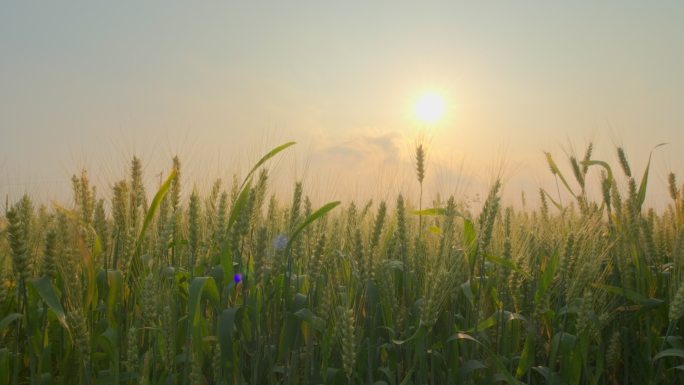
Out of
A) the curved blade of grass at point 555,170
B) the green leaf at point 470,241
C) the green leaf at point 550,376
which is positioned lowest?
the green leaf at point 550,376

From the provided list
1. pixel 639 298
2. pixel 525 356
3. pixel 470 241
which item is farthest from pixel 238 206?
pixel 639 298

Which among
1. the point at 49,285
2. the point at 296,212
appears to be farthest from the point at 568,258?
the point at 49,285

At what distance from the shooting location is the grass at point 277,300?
2.39 metres

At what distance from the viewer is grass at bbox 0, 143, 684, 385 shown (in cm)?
239

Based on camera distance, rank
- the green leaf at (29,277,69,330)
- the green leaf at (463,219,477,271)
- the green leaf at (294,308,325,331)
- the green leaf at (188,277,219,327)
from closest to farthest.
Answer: the green leaf at (29,277,69,330) < the green leaf at (188,277,219,327) < the green leaf at (294,308,325,331) < the green leaf at (463,219,477,271)

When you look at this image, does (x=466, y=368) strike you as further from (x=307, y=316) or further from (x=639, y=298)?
(x=639, y=298)

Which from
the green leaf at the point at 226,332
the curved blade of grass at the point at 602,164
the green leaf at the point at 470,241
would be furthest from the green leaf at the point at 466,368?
the curved blade of grass at the point at 602,164

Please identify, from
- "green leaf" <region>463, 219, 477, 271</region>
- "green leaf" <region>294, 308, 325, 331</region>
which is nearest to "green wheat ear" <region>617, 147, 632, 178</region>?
"green leaf" <region>463, 219, 477, 271</region>

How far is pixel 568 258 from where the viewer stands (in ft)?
9.25

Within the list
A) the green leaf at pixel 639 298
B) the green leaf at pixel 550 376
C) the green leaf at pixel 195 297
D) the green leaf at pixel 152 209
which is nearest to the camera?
the green leaf at pixel 195 297

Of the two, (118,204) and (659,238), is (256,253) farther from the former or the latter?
(659,238)

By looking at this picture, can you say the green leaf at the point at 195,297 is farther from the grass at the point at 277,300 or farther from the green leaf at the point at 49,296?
the green leaf at the point at 49,296

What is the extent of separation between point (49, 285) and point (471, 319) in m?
1.84

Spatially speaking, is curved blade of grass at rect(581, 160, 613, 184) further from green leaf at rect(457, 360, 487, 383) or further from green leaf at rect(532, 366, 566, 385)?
green leaf at rect(457, 360, 487, 383)
